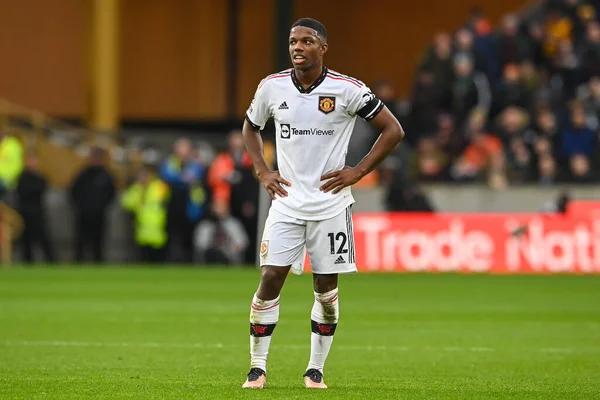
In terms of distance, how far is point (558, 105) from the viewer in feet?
85.0

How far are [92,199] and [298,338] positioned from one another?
13461 mm

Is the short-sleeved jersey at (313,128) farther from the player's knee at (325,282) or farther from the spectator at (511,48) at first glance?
the spectator at (511,48)

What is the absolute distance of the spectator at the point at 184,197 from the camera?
25797 mm

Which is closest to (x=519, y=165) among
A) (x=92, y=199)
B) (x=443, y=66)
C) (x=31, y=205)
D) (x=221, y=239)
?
(x=443, y=66)

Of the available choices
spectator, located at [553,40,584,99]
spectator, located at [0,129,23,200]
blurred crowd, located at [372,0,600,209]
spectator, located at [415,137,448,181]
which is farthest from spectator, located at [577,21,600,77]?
spectator, located at [0,129,23,200]

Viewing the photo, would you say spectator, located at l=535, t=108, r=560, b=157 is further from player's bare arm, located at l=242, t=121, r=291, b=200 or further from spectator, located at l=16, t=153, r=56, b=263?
player's bare arm, located at l=242, t=121, r=291, b=200


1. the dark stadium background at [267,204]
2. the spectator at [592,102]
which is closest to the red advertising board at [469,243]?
the dark stadium background at [267,204]

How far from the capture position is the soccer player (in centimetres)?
887

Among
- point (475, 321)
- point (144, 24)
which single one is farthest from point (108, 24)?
point (475, 321)

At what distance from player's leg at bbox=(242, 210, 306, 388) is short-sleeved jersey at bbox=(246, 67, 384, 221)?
0.09 m

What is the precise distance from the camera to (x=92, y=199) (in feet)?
→ 84.8

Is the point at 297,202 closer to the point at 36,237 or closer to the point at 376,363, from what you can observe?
the point at 376,363

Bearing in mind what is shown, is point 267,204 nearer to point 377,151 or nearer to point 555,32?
point 555,32

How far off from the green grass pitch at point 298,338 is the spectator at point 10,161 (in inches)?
183
